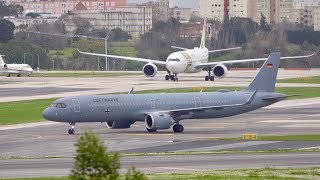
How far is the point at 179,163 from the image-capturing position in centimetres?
4412

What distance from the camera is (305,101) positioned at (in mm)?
92938

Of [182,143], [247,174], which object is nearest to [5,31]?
[182,143]

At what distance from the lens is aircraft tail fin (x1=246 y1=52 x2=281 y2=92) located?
2667 inches

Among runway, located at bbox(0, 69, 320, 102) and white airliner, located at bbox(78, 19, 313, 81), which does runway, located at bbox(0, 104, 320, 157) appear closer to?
runway, located at bbox(0, 69, 320, 102)

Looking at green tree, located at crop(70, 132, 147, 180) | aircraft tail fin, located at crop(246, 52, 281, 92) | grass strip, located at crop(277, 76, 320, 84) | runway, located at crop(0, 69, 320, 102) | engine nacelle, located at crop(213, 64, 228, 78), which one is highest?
green tree, located at crop(70, 132, 147, 180)

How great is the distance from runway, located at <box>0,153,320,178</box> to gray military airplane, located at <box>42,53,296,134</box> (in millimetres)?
15330

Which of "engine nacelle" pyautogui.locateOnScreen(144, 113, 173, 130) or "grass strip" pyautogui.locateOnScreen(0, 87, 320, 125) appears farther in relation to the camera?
"grass strip" pyautogui.locateOnScreen(0, 87, 320, 125)

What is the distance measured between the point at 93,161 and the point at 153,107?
4193cm

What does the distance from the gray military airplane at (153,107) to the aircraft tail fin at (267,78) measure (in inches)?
13.5

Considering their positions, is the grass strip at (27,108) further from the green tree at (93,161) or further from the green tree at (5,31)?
the green tree at (5,31)

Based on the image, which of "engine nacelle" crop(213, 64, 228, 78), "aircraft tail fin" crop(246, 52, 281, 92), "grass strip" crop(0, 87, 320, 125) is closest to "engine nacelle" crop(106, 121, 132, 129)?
"aircraft tail fin" crop(246, 52, 281, 92)

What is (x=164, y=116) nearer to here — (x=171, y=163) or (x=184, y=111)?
(x=184, y=111)

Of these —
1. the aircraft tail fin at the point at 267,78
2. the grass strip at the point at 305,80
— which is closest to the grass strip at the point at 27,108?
the aircraft tail fin at the point at 267,78

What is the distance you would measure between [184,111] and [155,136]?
367cm
